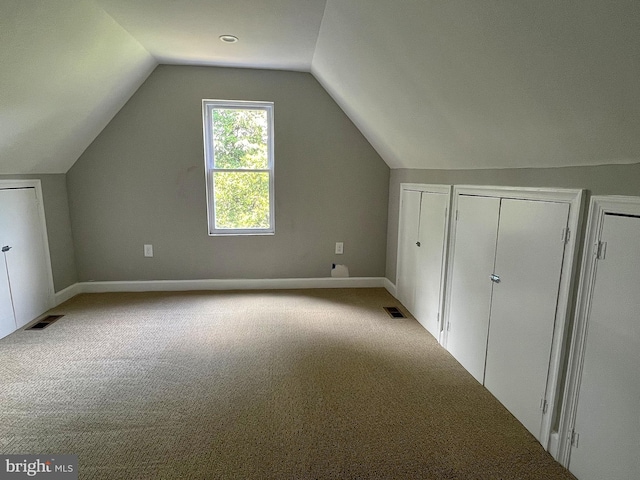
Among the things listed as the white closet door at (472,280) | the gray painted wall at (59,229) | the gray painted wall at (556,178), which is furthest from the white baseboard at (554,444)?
the gray painted wall at (59,229)

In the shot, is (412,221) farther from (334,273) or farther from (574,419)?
(574,419)

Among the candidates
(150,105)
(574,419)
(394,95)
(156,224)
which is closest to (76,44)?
(150,105)

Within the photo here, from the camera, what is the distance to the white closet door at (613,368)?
1218 mm

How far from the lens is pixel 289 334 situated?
9.05 ft

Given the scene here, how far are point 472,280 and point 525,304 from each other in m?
0.49

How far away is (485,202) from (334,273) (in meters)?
2.15

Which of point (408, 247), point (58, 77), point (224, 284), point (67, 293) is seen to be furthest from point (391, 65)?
point (67, 293)

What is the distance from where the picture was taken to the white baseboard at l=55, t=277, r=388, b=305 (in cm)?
369

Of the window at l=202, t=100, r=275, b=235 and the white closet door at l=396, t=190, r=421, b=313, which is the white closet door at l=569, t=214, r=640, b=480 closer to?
the white closet door at l=396, t=190, r=421, b=313

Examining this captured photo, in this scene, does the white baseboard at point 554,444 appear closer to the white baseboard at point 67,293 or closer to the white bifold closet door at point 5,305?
the white bifold closet door at point 5,305

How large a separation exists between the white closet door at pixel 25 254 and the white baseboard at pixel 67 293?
0.11m

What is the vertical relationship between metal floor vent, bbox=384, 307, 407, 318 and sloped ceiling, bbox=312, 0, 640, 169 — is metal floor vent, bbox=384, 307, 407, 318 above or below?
below

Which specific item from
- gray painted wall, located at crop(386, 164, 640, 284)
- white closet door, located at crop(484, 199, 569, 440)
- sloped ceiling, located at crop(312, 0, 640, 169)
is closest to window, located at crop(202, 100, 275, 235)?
sloped ceiling, located at crop(312, 0, 640, 169)

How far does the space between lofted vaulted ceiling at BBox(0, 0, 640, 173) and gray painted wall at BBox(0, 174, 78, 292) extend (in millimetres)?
168
